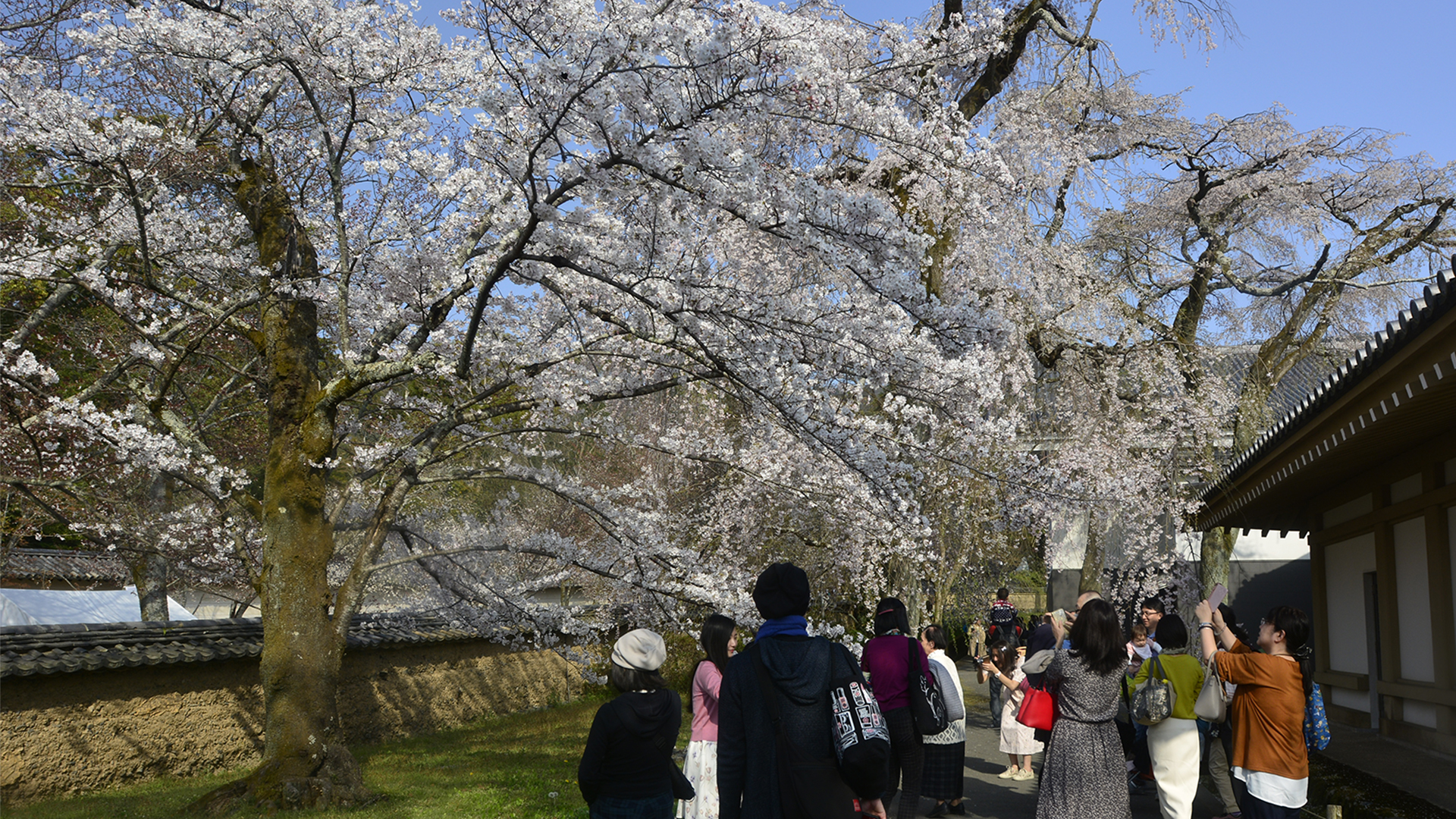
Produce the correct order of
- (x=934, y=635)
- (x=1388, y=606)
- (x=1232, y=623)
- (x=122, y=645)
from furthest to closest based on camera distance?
(x=1388, y=606), (x=122, y=645), (x=934, y=635), (x=1232, y=623)

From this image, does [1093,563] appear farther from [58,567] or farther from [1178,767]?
[58,567]

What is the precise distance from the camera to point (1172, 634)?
5938 millimetres

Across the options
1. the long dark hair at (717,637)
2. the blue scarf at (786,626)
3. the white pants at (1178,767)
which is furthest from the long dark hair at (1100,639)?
the blue scarf at (786,626)

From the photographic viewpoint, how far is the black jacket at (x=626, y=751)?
388cm

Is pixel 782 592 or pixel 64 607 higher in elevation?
pixel 782 592

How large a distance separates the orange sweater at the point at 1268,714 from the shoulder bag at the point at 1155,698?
461 millimetres

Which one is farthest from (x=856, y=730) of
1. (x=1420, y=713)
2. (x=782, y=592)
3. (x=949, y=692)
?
(x=1420, y=713)

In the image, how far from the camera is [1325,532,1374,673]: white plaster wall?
1157cm

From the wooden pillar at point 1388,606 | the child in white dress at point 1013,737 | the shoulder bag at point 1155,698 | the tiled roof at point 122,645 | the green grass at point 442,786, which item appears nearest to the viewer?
the shoulder bag at point 1155,698

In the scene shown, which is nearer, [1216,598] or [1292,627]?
[1292,627]

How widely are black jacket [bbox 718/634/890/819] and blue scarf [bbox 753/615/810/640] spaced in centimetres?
3

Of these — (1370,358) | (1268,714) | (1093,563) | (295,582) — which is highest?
(1370,358)

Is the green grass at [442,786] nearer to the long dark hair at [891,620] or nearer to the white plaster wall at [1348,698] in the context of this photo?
the long dark hair at [891,620]

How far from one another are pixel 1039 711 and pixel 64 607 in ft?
47.8
